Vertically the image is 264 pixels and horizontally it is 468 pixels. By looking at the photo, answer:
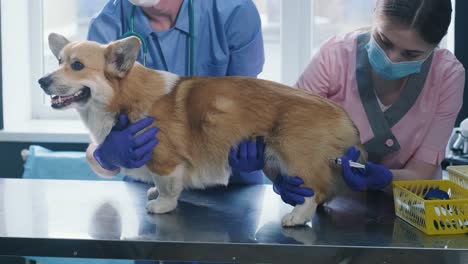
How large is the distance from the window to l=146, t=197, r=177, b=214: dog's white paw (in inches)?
63.4

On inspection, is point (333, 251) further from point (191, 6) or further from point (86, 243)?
point (191, 6)

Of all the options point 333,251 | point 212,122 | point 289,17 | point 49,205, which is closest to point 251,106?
point 212,122

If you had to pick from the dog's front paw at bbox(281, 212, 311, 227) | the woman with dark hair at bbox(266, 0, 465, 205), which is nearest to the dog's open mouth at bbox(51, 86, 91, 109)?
the dog's front paw at bbox(281, 212, 311, 227)

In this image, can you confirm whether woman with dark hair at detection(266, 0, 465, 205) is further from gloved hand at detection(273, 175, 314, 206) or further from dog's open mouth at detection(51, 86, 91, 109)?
dog's open mouth at detection(51, 86, 91, 109)

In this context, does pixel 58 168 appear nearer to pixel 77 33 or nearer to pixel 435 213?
pixel 77 33

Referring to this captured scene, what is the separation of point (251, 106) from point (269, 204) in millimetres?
278

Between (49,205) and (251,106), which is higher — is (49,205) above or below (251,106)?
below

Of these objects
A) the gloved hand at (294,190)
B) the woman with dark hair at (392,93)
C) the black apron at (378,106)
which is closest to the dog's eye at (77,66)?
the gloved hand at (294,190)

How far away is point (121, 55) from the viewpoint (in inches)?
62.4

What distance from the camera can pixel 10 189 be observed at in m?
1.86

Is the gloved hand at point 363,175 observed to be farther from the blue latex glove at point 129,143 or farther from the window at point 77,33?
the window at point 77,33

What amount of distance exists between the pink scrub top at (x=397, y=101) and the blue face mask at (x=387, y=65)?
68 mm

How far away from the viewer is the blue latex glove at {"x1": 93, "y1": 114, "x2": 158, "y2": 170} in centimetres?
158

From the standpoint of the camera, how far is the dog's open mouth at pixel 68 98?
1550 millimetres
